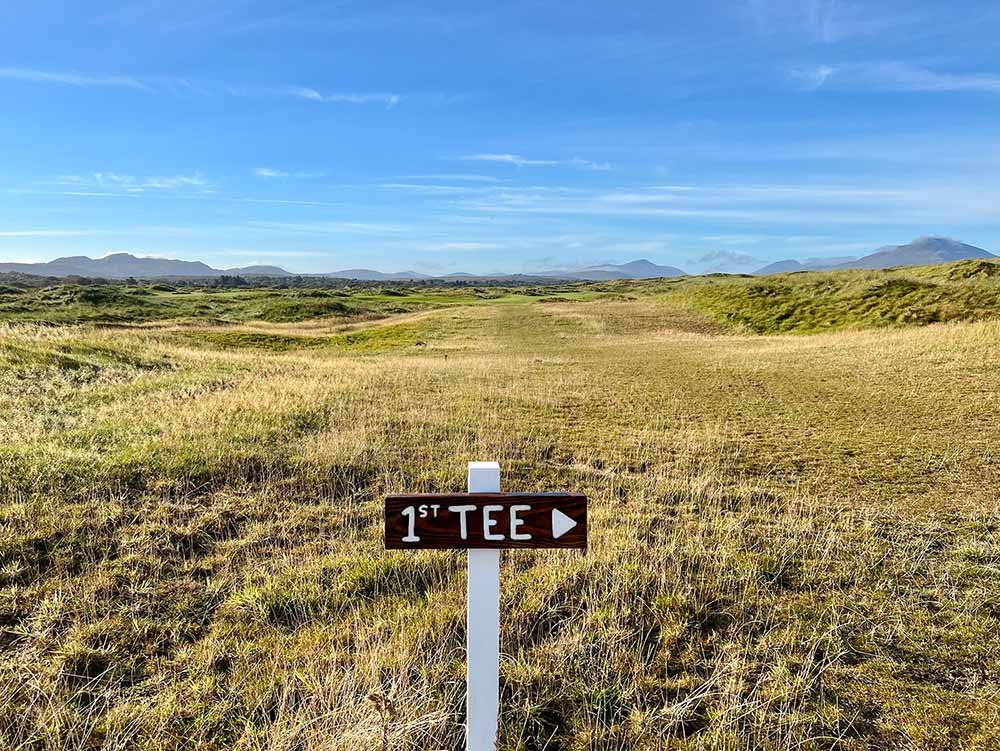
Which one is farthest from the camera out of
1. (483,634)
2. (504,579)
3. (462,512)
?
(504,579)

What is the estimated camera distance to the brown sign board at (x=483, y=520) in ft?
7.51

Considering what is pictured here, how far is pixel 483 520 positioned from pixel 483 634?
53 centimetres

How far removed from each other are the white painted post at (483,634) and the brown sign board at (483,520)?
75mm

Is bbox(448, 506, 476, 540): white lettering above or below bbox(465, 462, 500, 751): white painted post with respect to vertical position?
above

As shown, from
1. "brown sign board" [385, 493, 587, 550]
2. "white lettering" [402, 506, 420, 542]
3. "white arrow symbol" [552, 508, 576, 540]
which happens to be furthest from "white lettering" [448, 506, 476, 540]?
"white arrow symbol" [552, 508, 576, 540]

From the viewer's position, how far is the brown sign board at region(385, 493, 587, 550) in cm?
229

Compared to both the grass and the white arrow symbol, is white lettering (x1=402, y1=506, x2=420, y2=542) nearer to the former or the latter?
the white arrow symbol

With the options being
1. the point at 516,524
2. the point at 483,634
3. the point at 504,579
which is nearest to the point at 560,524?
the point at 516,524

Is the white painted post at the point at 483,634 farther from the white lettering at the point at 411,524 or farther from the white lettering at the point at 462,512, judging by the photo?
the white lettering at the point at 411,524

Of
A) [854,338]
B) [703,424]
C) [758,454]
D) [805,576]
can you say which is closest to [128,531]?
[805,576]

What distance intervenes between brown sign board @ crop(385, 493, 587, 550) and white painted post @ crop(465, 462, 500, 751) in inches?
2.9

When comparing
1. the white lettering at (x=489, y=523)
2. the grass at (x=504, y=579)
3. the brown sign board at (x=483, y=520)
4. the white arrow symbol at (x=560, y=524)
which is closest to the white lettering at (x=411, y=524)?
the brown sign board at (x=483, y=520)

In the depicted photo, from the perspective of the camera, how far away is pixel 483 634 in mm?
2434

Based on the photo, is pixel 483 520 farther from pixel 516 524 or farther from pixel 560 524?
pixel 560 524
